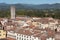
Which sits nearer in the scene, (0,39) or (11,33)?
(0,39)

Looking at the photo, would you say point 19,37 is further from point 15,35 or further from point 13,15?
point 13,15

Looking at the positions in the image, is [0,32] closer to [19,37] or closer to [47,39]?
[19,37]

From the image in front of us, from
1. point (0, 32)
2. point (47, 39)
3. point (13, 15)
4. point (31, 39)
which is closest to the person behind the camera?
point (47, 39)

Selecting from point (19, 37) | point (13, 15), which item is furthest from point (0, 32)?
point (13, 15)

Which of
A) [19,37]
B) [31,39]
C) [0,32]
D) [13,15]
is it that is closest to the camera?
[31,39]

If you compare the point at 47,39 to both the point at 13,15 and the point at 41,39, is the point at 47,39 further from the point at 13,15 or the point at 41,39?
the point at 13,15

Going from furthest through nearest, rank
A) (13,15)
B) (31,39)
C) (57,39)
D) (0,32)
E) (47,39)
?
(13,15), (0,32), (31,39), (47,39), (57,39)

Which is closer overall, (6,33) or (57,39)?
(57,39)

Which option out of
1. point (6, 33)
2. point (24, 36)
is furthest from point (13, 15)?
point (24, 36)

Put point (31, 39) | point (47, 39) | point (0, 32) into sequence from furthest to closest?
point (0, 32), point (31, 39), point (47, 39)
